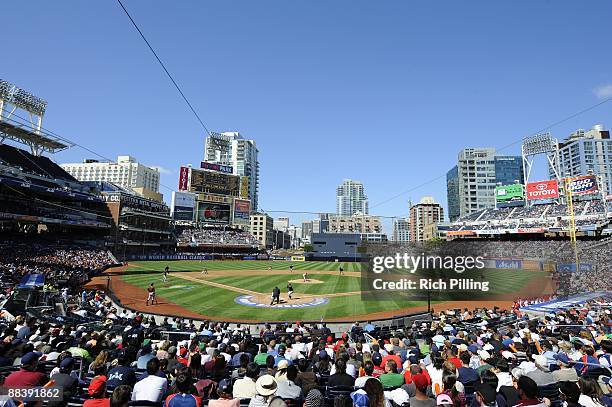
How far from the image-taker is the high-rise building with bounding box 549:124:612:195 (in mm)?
147125

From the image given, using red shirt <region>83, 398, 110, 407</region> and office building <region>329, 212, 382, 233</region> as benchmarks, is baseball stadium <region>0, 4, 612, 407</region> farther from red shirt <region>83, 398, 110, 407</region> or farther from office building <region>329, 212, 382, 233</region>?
office building <region>329, 212, 382, 233</region>

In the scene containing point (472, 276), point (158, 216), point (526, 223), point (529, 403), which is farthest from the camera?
point (158, 216)

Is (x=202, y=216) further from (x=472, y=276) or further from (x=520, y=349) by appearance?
(x=520, y=349)

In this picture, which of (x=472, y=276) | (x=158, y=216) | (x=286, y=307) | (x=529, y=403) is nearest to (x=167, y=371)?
(x=529, y=403)

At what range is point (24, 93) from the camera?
53812 mm

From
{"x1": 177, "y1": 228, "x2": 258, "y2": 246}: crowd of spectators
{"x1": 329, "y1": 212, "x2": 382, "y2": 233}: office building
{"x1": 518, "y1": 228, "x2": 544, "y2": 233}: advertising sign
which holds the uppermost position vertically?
{"x1": 329, "y1": 212, "x2": 382, "y2": 233}: office building

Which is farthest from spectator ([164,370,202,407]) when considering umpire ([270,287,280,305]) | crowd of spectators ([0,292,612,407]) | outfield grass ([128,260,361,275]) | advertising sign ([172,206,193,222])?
advertising sign ([172,206,193,222])

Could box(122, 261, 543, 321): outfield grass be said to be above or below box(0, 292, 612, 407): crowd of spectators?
below

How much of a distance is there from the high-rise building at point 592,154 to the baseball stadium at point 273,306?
95621 mm

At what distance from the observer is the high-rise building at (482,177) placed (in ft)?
530

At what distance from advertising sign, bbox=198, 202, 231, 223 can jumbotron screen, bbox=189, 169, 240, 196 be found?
4.02m

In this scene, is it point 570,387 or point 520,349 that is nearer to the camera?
point 570,387

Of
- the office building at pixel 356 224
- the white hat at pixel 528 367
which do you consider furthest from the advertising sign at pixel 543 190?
the office building at pixel 356 224

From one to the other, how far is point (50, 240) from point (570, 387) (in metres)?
63.5
